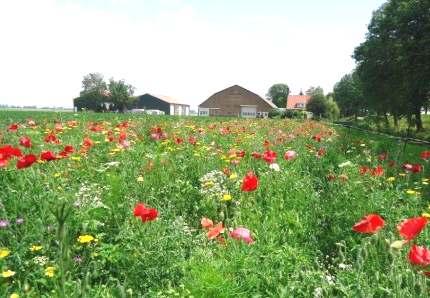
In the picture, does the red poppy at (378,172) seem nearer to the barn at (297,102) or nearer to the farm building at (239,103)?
the farm building at (239,103)

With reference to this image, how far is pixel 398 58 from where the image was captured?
28.8 m

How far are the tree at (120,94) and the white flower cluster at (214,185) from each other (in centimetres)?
9199

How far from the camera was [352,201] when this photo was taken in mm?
4293

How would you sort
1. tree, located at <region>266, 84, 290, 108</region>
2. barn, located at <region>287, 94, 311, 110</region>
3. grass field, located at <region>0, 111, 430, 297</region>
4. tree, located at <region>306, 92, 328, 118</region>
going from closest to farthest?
grass field, located at <region>0, 111, 430, 297</region> < tree, located at <region>306, 92, 328, 118</region> < barn, located at <region>287, 94, 311, 110</region> < tree, located at <region>266, 84, 290, 108</region>

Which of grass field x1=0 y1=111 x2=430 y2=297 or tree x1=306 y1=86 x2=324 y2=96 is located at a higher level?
tree x1=306 y1=86 x2=324 y2=96

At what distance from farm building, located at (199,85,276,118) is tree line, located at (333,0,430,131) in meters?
40.6

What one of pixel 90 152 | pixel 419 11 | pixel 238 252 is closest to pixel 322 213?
pixel 238 252

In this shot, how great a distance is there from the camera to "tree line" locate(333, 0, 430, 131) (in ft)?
85.1

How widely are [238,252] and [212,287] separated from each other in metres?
0.49

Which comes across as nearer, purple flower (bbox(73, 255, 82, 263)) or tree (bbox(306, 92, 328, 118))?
purple flower (bbox(73, 255, 82, 263))

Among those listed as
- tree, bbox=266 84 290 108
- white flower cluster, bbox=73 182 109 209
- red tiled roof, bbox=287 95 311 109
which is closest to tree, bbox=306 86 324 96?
red tiled roof, bbox=287 95 311 109

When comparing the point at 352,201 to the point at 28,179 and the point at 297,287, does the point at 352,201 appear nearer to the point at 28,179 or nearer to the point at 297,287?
the point at 297,287

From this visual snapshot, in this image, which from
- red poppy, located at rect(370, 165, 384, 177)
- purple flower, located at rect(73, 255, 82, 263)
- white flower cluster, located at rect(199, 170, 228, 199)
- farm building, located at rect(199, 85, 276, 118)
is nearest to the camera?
purple flower, located at rect(73, 255, 82, 263)

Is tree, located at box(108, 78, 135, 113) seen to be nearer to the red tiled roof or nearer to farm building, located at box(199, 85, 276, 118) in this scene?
farm building, located at box(199, 85, 276, 118)
